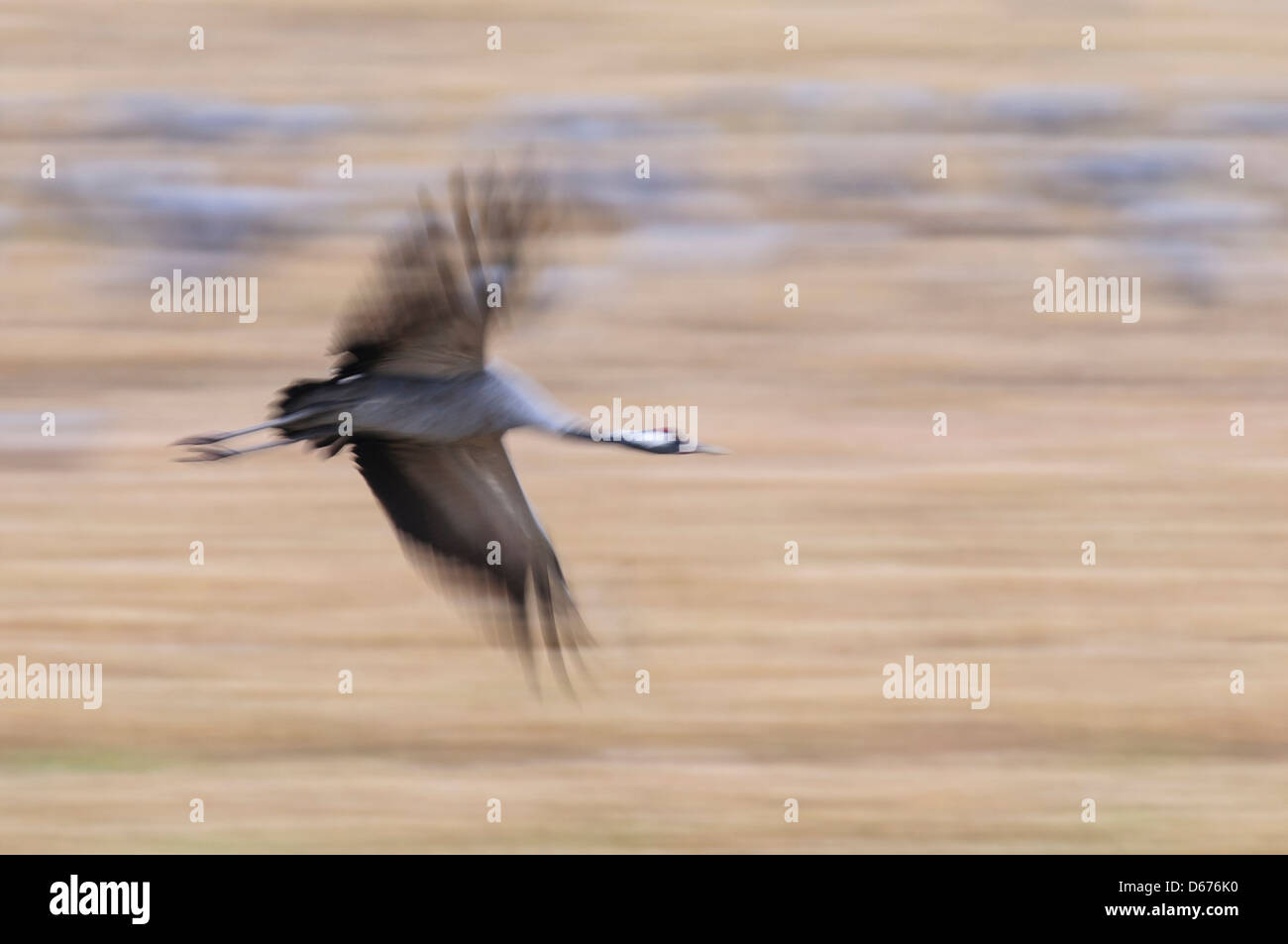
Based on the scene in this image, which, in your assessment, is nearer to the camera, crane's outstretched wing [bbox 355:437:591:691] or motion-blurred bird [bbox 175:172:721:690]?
motion-blurred bird [bbox 175:172:721:690]

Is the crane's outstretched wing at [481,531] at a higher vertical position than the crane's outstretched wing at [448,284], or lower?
lower

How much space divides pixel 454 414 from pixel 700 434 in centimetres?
160

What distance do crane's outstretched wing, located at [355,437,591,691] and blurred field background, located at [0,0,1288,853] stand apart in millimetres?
185

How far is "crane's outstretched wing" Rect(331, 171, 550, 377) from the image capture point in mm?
3311

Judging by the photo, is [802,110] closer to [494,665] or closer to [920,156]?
[920,156]

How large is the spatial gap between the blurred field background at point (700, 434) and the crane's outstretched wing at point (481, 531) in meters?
0.19

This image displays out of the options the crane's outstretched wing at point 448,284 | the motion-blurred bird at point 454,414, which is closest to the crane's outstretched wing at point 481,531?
the motion-blurred bird at point 454,414

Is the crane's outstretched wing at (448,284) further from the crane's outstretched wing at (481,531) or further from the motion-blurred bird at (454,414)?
the crane's outstretched wing at (481,531)

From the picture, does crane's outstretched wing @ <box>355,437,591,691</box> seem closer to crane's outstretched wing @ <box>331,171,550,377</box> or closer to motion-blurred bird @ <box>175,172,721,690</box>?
motion-blurred bird @ <box>175,172,721,690</box>

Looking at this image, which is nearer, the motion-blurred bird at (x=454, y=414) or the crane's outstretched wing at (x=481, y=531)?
the motion-blurred bird at (x=454, y=414)

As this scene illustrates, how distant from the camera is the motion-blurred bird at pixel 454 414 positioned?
3.34 meters

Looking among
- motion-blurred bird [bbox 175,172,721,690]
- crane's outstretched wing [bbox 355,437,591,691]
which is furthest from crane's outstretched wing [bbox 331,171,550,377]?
crane's outstretched wing [bbox 355,437,591,691]

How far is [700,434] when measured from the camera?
17.4 feet

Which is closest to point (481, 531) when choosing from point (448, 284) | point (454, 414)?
point (454, 414)
